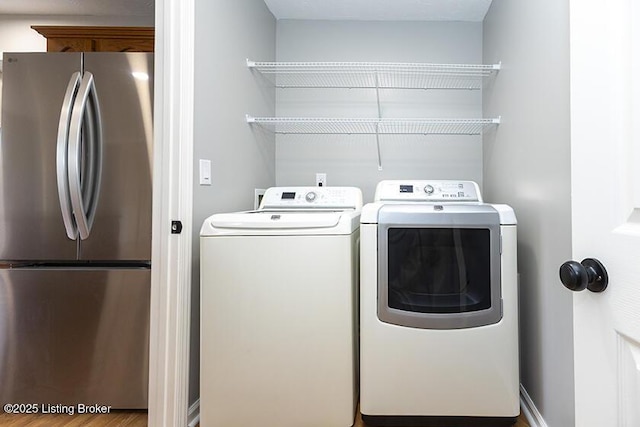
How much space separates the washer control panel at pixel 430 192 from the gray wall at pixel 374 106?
0.41 meters

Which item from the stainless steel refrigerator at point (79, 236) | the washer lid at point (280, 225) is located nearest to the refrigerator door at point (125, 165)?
the stainless steel refrigerator at point (79, 236)

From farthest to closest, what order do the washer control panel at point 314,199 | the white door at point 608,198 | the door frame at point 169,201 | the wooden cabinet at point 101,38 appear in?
the wooden cabinet at point 101,38 → the washer control panel at point 314,199 → the door frame at point 169,201 → the white door at point 608,198

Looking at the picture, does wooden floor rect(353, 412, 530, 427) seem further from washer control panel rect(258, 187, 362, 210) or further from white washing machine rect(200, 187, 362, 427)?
washer control panel rect(258, 187, 362, 210)

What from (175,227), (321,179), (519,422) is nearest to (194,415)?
(175,227)

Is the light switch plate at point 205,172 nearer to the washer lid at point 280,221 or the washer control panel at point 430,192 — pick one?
the washer lid at point 280,221

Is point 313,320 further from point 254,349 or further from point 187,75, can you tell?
point 187,75

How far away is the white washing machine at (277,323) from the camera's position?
1.47 m

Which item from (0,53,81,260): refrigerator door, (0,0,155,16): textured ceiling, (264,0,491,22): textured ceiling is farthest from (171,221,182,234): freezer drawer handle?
(0,0,155,16): textured ceiling

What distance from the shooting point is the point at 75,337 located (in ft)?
5.73

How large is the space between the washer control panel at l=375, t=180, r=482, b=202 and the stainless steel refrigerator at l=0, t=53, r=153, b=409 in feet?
4.29

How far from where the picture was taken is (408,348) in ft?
4.93

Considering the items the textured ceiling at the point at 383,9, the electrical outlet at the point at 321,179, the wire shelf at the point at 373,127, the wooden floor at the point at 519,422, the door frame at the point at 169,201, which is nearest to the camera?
the door frame at the point at 169,201

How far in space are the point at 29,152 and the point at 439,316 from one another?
2077 mm

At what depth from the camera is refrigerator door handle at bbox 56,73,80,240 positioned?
1.62 metres
